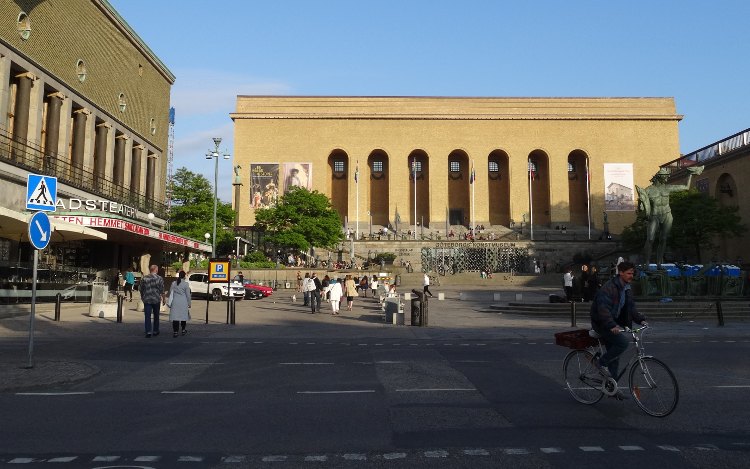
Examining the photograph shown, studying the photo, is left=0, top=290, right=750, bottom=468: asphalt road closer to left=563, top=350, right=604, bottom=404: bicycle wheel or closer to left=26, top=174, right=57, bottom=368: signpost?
left=563, top=350, right=604, bottom=404: bicycle wheel

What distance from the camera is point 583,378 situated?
723 cm

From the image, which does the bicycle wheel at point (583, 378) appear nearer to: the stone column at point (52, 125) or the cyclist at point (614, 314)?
the cyclist at point (614, 314)

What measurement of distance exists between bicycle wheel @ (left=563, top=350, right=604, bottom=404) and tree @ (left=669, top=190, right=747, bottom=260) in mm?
48151

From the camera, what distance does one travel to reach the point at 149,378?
9.34 meters

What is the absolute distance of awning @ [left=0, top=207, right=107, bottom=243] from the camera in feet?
71.0

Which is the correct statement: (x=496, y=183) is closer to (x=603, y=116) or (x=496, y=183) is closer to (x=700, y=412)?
(x=603, y=116)

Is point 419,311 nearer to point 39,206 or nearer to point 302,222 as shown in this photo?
point 39,206

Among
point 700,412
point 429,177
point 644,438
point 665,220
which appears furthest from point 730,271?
point 429,177

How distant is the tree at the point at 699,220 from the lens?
49.0 meters

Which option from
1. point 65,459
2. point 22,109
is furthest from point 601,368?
point 22,109

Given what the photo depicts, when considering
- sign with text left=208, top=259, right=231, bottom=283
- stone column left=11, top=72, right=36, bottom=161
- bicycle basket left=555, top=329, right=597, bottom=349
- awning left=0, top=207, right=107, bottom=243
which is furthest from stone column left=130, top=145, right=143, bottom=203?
bicycle basket left=555, top=329, right=597, bottom=349

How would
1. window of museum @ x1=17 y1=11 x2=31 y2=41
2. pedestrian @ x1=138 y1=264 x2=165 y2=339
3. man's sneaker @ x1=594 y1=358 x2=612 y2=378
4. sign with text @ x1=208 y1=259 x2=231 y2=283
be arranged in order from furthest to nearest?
window of museum @ x1=17 y1=11 x2=31 y2=41 < sign with text @ x1=208 y1=259 x2=231 y2=283 < pedestrian @ x1=138 y1=264 x2=165 y2=339 < man's sneaker @ x1=594 y1=358 x2=612 y2=378

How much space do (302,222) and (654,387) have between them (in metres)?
50.6

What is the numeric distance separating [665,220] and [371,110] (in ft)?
190
